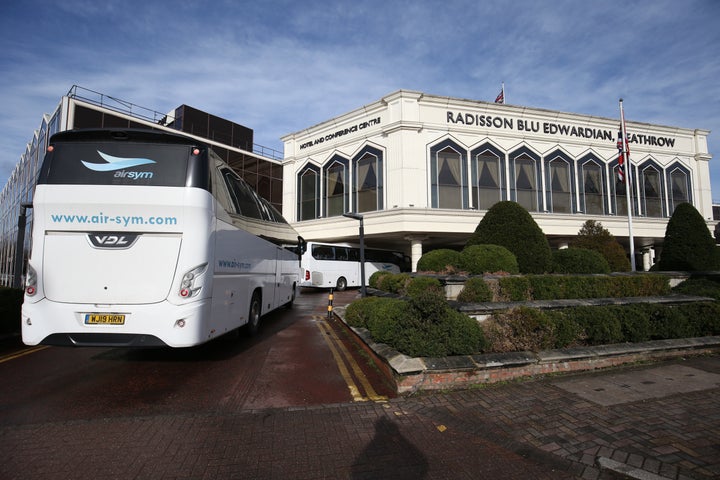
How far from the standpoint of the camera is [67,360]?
639cm

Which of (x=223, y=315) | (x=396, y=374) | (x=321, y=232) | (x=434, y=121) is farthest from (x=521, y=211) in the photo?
(x=321, y=232)

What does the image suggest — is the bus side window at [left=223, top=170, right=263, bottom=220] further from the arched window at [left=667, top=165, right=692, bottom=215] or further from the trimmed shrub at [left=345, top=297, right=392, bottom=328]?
the arched window at [left=667, top=165, right=692, bottom=215]

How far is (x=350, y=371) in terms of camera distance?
5.91 metres

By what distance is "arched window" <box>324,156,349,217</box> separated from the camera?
25.0 meters

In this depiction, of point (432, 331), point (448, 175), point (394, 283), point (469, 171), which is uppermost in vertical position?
point (469, 171)

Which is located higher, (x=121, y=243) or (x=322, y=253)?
(x=322, y=253)

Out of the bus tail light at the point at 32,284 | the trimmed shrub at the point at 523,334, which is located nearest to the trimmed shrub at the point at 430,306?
the trimmed shrub at the point at 523,334

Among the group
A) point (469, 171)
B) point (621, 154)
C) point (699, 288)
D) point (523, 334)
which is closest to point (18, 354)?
point (523, 334)

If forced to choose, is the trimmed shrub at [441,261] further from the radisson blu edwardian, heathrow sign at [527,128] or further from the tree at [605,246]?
the radisson blu edwardian, heathrow sign at [527,128]

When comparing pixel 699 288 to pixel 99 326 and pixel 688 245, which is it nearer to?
pixel 688 245

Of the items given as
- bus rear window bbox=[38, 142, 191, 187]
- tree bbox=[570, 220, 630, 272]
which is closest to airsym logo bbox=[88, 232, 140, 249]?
bus rear window bbox=[38, 142, 191, 187]

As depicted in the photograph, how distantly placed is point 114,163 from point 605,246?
16.1m

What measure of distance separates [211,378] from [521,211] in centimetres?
860

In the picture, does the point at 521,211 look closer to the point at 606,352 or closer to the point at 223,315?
the point at 606,352
